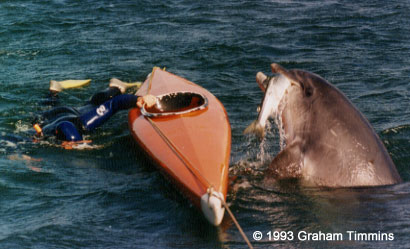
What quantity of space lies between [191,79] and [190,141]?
13.3 feet

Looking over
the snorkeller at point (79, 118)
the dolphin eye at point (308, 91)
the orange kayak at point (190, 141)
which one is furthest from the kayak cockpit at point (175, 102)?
the dolphin eye at point (308, 91)

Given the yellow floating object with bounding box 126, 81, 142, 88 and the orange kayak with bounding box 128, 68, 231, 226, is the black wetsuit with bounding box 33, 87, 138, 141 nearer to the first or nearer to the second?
the orange kayak with bounding box 128, 68, 231, 226

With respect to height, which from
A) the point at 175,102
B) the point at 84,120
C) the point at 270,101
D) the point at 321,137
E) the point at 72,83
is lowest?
the point at 72,83

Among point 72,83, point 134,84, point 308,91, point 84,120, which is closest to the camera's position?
point 308,91

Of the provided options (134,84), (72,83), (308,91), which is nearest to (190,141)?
(308,91)

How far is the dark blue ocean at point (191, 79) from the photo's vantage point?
198 inches

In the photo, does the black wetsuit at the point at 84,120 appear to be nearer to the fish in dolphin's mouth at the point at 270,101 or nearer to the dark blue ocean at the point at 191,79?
the dark blue ocean at the point at 191,79

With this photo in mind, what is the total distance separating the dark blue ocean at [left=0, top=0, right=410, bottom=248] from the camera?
5.03m

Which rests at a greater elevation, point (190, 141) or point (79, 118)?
point (190, 141)

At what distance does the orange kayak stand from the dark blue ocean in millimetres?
209

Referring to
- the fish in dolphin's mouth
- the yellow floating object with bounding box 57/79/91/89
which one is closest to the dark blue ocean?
the yellow floating object with bounding box 57/79/91/89

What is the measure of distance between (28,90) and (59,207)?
186 inches

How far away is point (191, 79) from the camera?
33.1ft

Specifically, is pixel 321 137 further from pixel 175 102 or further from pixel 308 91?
pixel 175 102
